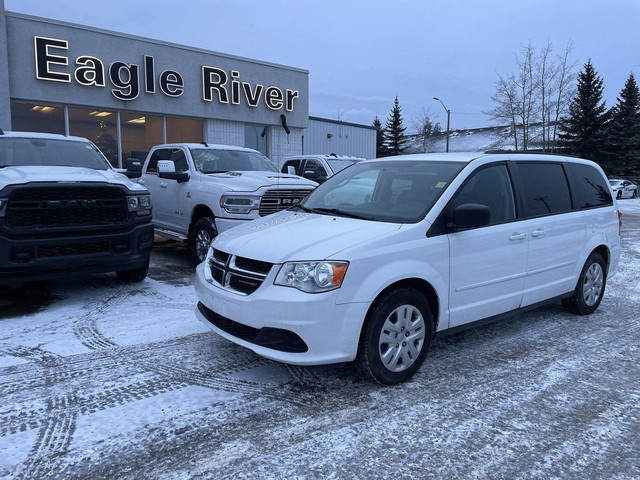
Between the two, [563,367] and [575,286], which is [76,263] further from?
[575,286]

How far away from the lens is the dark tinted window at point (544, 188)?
474cm

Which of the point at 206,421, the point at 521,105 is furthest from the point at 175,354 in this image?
the point at 521,105

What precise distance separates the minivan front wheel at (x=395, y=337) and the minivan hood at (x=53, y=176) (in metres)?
3.75

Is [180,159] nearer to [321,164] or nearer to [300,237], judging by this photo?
[321,164]

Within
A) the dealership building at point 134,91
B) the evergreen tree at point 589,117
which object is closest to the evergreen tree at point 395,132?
the evergreen tree at point 589,117

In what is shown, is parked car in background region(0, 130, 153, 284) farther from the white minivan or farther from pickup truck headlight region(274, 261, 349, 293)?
pickup truck headlight region(274, 261, 349, 293)

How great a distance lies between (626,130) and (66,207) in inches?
1791

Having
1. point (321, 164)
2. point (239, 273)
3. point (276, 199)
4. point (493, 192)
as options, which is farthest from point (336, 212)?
point (321, 164)

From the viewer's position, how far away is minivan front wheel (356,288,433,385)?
3.45 m

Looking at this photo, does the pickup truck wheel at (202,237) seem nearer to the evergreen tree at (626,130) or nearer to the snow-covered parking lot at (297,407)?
the snow-covered parking lot at (297,407)

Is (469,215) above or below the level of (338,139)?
below

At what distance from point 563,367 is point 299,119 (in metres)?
18.1

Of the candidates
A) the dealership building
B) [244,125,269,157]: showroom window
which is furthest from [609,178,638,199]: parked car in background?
[244,125,269,157]: showroom window

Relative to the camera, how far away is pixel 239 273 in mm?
3645
